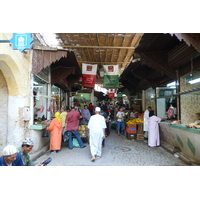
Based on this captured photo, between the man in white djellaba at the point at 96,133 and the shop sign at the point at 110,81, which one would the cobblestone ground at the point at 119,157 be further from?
the shop sign at the point at 110,81

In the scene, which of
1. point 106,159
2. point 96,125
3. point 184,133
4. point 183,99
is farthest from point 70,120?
point 183,99

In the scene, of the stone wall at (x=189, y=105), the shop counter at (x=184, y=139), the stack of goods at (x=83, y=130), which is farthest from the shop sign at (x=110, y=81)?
the stone wall at (x=189, y=105)

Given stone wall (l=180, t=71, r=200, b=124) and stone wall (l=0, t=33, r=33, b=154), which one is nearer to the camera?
stone wall (l=0, t=33, r=33, b=154)

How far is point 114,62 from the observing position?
12.7 metres

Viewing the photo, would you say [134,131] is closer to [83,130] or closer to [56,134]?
[83,130]

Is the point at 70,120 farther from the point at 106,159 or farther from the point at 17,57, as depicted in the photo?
the point at 17,57

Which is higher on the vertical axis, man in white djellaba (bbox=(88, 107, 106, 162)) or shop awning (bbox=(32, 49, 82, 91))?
shop awning (bbox=(32, 49, 82, 91))

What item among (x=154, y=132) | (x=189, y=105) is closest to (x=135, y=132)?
(x=154, y=132)

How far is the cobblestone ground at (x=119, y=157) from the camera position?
5050 mm

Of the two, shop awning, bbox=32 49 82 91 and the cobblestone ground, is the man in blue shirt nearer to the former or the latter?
the cobblestone ground

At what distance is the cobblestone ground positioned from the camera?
5.05m

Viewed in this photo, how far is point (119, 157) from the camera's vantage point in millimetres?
5637

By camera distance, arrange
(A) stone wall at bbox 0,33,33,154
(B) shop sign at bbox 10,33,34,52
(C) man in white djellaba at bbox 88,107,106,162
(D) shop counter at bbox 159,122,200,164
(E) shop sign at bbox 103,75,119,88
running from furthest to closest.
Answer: (E) shop sign at bbox 103,75,119,88 → (C) man in white djellaba at bbox 88,107,106,162 → (A) stone wall at bbox 0,33,33,154 → (D) shop counter at bbox 159,122,200,164 → (B) shop sign at bbox 10,33,34,52

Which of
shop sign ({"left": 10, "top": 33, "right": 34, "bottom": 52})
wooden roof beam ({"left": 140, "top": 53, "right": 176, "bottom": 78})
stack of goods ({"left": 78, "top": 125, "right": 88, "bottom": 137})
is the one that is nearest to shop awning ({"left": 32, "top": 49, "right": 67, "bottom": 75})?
shop sign ({"left": 10, "top": 33, "right": 34, "bottom": 52})
